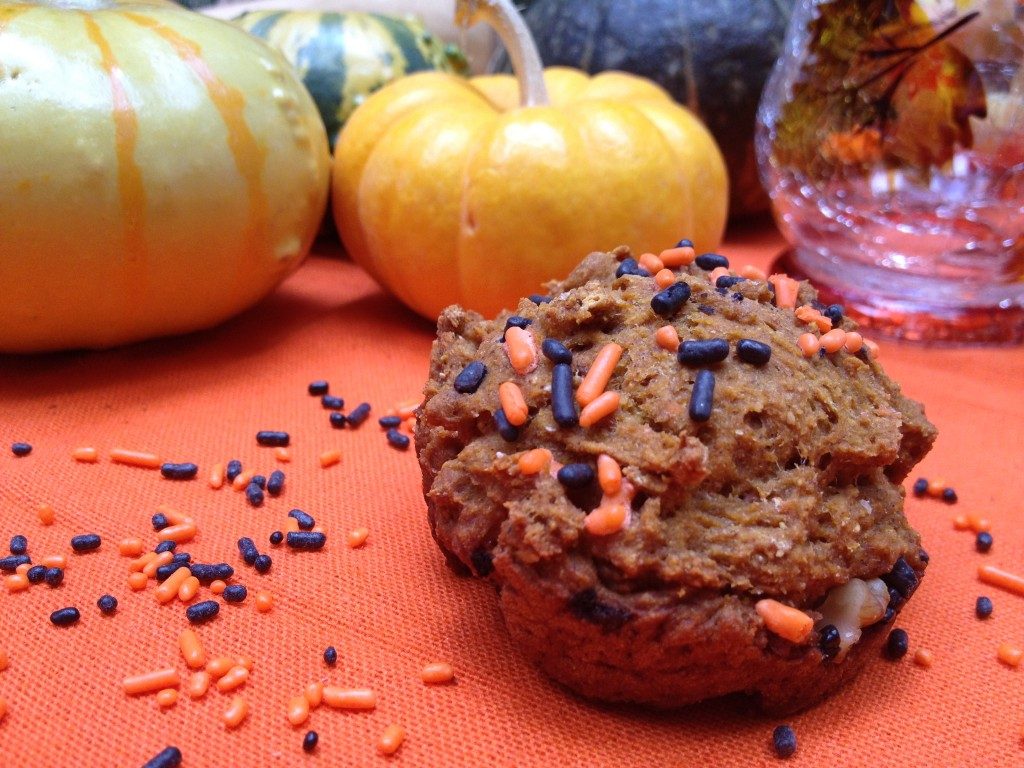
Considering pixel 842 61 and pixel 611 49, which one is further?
pixel 611 49

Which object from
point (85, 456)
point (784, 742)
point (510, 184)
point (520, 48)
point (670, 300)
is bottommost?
point (85, 456)

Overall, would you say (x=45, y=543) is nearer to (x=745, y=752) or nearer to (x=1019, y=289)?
(x=745, y=752)

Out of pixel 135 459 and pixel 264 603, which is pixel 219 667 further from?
pixel 135 459

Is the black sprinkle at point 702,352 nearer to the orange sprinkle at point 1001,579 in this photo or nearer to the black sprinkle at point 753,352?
the black sprinkle at point 753,352

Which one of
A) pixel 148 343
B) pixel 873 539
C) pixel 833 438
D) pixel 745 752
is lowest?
pixel 148 343

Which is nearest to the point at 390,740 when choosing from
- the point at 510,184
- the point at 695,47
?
the point at 510,184

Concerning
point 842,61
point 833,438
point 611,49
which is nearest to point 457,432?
point 833,438
